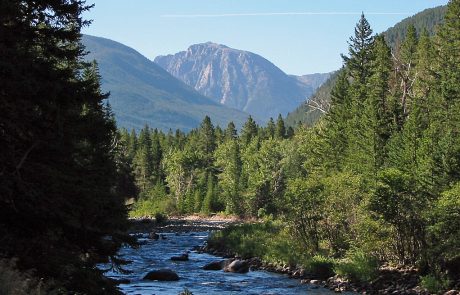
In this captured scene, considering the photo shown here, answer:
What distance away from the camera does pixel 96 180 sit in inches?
634

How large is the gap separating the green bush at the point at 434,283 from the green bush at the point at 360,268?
3380 mm

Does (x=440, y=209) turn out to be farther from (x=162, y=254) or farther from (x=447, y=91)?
(x=162, y=254)

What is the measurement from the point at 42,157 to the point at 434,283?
2089 centimetres

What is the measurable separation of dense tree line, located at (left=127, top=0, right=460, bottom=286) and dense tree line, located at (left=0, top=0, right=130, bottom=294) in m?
20.2

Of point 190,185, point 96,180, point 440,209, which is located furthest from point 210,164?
point 96,180

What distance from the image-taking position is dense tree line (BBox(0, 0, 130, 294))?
12.0 metres

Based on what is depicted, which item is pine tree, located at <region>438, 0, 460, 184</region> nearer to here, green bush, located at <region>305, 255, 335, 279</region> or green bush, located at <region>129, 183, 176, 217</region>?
green bush, located at <region>305, 255, 335, 279</region>

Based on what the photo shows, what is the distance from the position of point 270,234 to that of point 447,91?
19.6 metres

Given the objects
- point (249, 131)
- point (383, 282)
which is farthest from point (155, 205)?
point (383, 282)

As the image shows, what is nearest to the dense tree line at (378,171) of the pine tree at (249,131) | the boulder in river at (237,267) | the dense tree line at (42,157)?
the boulder in river at (237,267)

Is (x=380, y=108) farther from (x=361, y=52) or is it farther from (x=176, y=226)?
(x=176, y=226)

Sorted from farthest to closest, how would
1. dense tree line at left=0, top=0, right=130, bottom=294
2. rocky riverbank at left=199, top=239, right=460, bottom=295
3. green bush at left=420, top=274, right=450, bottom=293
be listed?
rocky riverbank at left=199, top=239, right=460, bottom=295
green bush at left=420, top=274, right=450, bottom=293
dense tree line at left=0, top=0, right=130, bottom=294

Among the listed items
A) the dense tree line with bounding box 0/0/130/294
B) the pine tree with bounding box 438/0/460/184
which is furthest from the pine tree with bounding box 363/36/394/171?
the dense tree line with bounding box 0/0/130/294

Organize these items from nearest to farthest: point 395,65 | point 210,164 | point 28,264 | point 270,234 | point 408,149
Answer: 1. point 28,264
2. point 408,149
3. point 270,234
4. point 395,65
5. point 210,164
